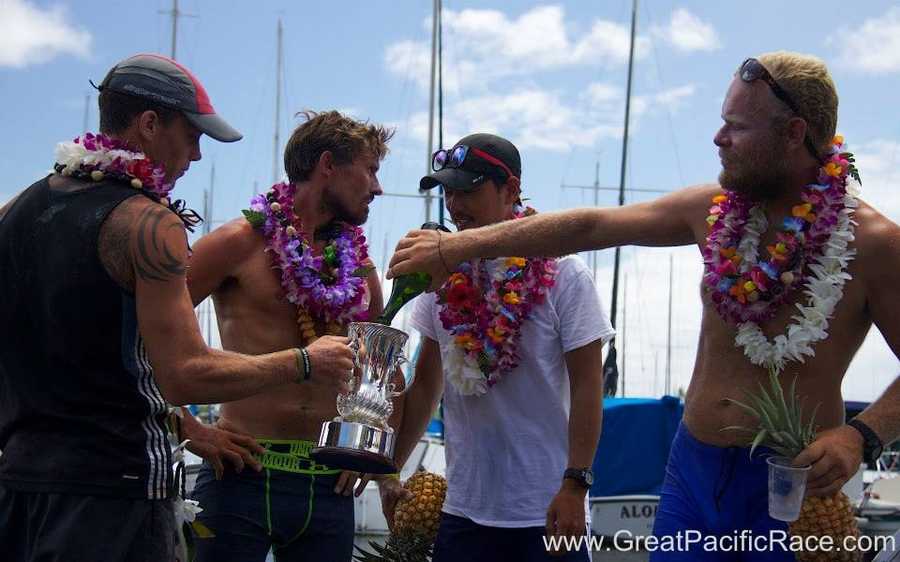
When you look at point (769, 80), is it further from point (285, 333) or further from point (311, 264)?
point (285, 333)

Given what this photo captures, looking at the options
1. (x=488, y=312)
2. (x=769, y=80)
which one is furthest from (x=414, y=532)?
(x=769, y=80)

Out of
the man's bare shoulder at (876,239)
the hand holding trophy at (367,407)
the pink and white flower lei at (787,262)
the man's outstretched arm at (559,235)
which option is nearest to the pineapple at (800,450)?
the pink and white flower lei at (787,262)

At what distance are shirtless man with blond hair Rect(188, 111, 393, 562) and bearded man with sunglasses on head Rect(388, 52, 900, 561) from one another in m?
0.74

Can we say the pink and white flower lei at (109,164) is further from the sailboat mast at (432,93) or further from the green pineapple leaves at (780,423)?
the sailboat mast at (432,93)

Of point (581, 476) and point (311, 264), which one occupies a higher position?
point (311, 264)

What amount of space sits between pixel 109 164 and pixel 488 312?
177 centimetres

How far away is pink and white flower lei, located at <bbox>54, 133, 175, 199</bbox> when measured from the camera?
292 cm

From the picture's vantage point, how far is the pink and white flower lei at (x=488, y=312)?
4.03m

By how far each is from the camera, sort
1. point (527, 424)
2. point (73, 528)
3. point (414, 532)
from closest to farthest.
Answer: point (73, 528), point (527, 424), point (414, 532)

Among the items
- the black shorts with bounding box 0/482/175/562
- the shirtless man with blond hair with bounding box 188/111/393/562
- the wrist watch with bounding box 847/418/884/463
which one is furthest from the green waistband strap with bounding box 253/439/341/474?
the wrist watch with bounding box 847/418/884/463

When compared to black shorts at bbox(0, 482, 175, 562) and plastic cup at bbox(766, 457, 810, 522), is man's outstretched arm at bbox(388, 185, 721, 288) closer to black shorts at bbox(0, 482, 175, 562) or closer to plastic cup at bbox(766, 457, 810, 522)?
plastic cup at bbox(766, 457, 810, 522)

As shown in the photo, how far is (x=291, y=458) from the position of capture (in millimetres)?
3922

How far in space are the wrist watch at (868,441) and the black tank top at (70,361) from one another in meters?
2.14

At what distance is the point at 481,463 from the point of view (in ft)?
13.2
